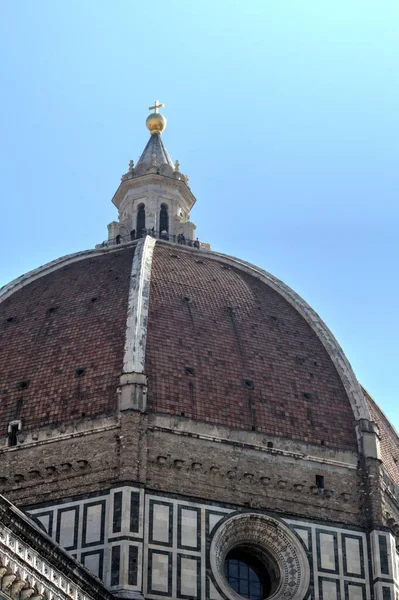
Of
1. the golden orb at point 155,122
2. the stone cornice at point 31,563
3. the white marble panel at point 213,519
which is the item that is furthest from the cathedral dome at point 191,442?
the golden orb at point 155,122

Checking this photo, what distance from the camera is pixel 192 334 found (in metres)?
32.6

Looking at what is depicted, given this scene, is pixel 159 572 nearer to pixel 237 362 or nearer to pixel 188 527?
pixel 188 527


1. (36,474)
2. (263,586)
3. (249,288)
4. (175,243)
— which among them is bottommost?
(263,586)

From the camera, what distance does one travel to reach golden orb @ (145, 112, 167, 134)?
43.7m

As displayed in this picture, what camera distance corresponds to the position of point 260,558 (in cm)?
3011

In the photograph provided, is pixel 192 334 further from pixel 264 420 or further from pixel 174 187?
pixel 174 187

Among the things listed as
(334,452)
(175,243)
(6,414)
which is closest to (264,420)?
(334,452)

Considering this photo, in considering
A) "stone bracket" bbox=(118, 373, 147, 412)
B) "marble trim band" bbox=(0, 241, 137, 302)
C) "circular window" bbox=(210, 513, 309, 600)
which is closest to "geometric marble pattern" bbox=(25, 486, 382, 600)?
"circular window" bbox=(210, 513, 309, 600)

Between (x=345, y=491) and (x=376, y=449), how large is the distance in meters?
1.41

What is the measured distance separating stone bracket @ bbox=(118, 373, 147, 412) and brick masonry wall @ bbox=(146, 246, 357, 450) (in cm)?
34

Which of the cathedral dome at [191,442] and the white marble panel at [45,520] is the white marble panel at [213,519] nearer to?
the cathedral dome at [191,442]

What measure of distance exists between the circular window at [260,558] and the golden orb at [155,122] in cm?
1738

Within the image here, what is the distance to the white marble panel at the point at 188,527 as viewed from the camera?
28516 millimetres

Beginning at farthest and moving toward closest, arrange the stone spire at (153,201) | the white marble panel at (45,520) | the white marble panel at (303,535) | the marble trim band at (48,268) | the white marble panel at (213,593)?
the stone spire at (153,201) < the marble trim band at (48,268) < the white marble panel at (303,535) < the white marble panel at (45,520) < the white marble panel at (213,593)
